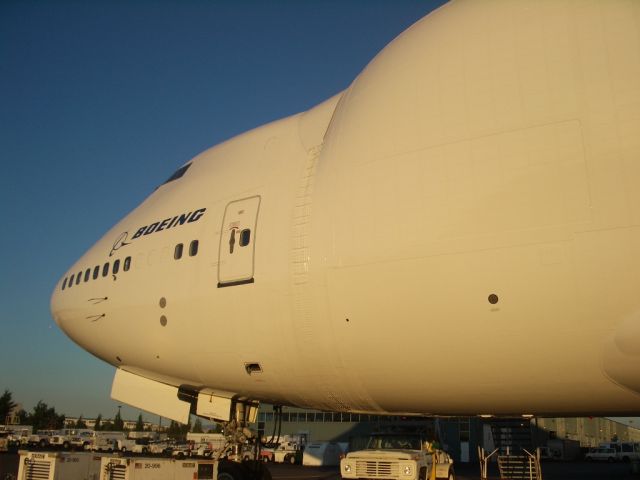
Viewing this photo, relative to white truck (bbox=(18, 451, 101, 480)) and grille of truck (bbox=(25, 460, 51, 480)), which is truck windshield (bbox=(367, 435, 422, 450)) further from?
grille of truck (bbox=(25, 460, 51, 480))

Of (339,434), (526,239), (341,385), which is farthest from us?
(339,434)

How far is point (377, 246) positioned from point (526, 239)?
170cm

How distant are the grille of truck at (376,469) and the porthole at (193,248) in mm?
8155

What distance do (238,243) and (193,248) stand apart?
1093mm

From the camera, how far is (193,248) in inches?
388

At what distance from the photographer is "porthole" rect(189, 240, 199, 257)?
9.77 m

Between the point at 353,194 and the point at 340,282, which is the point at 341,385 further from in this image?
the point at 353,194

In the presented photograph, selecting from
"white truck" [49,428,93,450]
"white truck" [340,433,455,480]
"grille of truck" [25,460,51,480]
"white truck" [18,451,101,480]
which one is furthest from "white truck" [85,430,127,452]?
"grille of truck" [25,460,51,480]

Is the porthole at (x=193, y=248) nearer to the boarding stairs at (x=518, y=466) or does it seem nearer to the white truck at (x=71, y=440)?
the boarding stairs at (x=518, y=466)

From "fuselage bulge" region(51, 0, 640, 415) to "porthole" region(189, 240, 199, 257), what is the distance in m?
0.04

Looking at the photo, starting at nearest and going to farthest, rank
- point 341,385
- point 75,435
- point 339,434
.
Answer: point 341,385, point 339,434, point 75,435

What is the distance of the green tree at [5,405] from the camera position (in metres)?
78.4

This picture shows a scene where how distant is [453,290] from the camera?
6.73 metres

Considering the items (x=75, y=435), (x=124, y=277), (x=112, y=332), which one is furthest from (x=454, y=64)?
(x=75, y=435)
